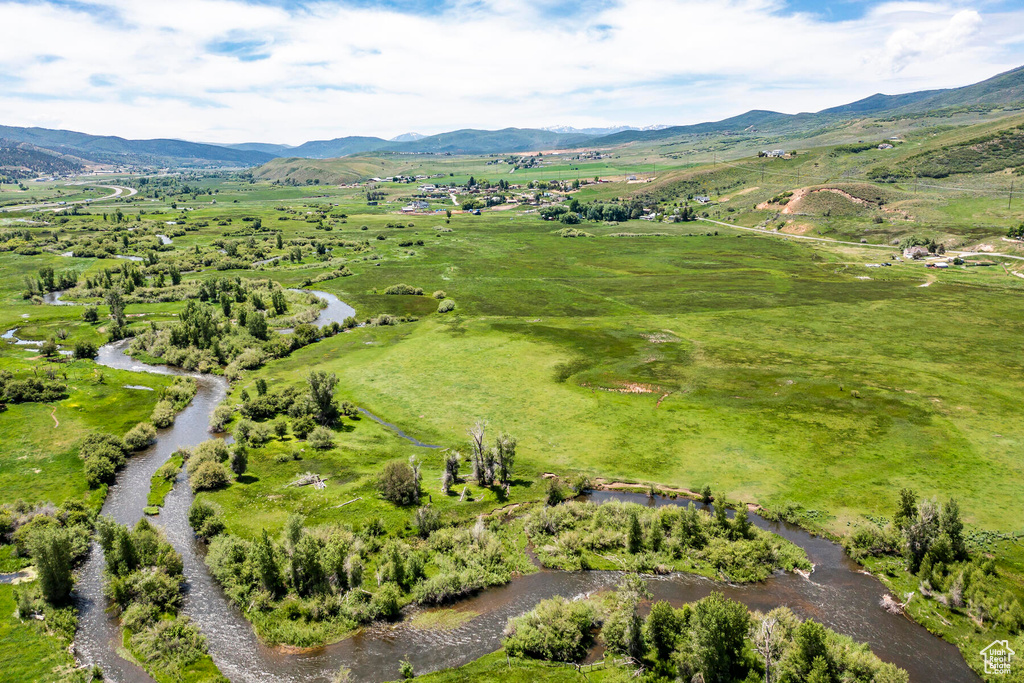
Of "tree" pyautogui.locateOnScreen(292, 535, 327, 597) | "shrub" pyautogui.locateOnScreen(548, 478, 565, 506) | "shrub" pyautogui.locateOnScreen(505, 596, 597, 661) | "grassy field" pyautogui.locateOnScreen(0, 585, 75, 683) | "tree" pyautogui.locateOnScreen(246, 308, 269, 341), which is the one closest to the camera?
"grassy field" pyautogui.locateOnScreen(0, 585, 75, 683)

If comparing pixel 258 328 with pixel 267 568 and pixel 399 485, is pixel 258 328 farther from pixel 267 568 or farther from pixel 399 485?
pixel 267 568

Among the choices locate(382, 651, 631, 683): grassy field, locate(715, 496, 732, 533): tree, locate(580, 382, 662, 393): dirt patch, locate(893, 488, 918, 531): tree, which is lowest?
locate(382, 651, 631, 683): grassy field

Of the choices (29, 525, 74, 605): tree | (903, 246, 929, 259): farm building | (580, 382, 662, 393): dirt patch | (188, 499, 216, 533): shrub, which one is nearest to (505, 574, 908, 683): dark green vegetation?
(188, 499, 216, 533): shrub

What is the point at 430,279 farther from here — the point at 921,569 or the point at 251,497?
the point at 921,569

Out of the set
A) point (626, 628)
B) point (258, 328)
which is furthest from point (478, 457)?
point (258, 328)

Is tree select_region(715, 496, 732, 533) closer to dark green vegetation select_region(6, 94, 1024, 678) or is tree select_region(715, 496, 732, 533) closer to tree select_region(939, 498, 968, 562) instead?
dark green vegetation select_region(6, 94, 1024, 678)

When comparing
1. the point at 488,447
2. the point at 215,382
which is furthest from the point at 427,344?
the point at 488,447

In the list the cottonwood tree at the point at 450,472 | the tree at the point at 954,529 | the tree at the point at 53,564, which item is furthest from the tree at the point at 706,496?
the tree at the point at 53,564
